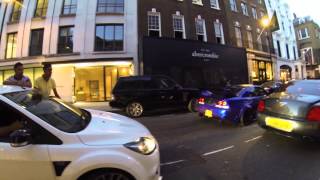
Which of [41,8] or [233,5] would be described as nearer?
[41,8]

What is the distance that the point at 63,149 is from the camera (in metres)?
3.37

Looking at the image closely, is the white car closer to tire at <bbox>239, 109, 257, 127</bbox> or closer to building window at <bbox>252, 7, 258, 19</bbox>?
tire at <bbox>239, 109, 257, 127</bbox>

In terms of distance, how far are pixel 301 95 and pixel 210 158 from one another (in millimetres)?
2537

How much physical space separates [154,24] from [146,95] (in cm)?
1000

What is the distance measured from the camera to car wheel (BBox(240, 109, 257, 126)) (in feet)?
29.9

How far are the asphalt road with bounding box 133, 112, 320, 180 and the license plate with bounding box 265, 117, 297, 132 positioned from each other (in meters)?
0.45

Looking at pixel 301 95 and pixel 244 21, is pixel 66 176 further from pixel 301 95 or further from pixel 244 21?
pixel 244 21

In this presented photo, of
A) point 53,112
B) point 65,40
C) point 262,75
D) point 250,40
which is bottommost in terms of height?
point 53,112

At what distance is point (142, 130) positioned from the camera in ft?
13.5

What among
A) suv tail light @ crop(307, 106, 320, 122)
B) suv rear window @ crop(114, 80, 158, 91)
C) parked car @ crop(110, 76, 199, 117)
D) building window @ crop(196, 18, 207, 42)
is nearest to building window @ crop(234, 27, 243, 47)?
building window @ crop(196, 18, 207, 42)

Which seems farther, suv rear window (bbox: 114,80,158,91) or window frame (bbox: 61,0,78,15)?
window frame (bbox: 61,0,78,15)

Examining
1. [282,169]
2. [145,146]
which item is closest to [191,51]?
[282,169]

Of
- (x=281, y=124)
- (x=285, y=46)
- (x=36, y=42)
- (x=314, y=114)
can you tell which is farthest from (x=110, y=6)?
(x=285, y=46)

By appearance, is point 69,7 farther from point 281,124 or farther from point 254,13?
point 254,13
